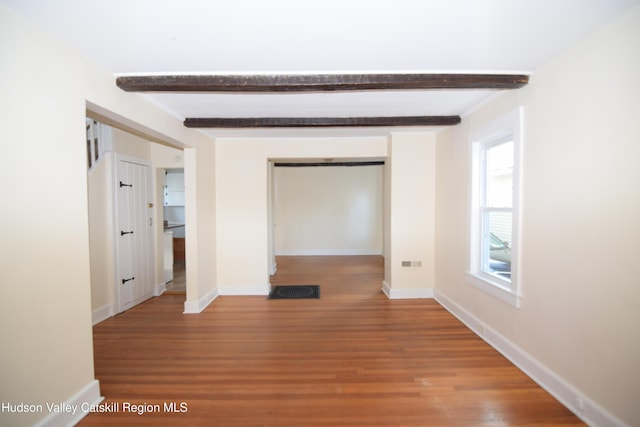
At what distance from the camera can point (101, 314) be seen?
10.8 feet

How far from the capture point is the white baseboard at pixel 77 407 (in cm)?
155

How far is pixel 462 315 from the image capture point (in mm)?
3117

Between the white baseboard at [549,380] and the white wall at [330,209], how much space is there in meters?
4.55

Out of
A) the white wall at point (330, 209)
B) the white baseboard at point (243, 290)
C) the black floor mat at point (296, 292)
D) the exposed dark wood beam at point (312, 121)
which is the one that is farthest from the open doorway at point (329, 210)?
the exposed dark wood beam at point (312, 121)

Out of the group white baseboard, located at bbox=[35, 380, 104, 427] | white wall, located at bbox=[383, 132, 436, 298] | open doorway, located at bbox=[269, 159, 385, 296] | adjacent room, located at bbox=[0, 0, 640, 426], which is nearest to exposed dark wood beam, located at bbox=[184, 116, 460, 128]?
adjacent room, located at bbox=[0, 0, 640, 426]

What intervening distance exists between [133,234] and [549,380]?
4863 millimetres

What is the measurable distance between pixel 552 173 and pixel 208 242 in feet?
13.0

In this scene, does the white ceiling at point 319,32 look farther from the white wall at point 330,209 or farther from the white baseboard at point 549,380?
the white wall at point 330,209

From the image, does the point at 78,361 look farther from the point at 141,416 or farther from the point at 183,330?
the point at 183,330

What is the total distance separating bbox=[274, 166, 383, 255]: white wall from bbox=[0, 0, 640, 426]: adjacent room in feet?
12.3

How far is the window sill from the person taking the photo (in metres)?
2.29

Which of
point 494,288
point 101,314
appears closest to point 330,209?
point 494,288

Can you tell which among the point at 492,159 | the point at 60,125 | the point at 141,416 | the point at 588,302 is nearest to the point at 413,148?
the point at 492,159

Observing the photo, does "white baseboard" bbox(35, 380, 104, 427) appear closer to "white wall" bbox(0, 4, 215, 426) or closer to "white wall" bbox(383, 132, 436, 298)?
"white wall" bbox(0, 4, 215, 426)
